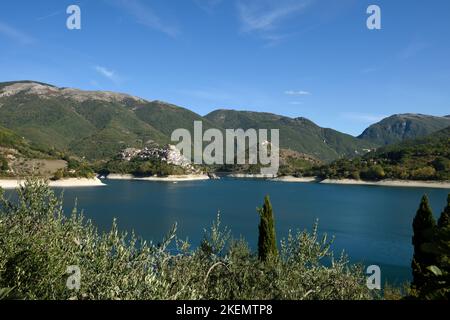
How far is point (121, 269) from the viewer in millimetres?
9133

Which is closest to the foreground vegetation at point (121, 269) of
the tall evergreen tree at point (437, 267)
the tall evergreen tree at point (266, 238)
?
the tall evergreen tree at point (437, 267)

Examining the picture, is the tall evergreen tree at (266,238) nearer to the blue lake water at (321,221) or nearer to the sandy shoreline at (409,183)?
the blue lake water at (321,221)

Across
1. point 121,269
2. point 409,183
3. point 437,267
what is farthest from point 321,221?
point 409,183

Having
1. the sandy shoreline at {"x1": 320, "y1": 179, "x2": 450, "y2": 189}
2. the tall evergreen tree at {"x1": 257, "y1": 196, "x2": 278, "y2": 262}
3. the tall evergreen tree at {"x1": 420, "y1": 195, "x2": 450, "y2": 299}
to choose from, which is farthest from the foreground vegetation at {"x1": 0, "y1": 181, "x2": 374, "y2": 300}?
the sandy shoreline at {"x1": 320, "y1": 179, "x2": 450, "y2": 189}

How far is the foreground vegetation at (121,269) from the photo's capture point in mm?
8555

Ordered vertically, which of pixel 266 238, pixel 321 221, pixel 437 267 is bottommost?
pixel 321 221

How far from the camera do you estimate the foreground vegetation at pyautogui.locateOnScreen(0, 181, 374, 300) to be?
8.55m

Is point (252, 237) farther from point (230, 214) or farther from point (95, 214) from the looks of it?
point (95, 214)

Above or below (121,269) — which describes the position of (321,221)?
below

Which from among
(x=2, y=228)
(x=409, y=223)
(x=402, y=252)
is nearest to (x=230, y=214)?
(x=409, y=223)

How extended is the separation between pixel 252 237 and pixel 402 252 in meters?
18.6

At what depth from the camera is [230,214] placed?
8088 cm

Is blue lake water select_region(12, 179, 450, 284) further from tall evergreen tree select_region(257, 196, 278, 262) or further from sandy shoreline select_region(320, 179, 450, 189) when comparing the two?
sandy shoreline select_region(320, 179, 450, 189)

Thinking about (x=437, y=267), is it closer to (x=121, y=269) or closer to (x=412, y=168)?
(x=121, y=269)
